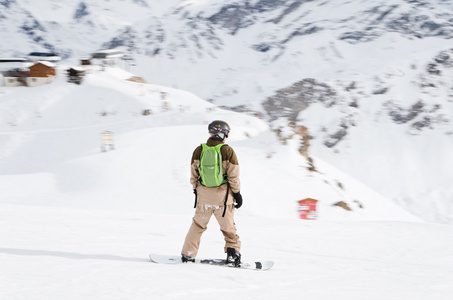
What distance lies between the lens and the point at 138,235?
7.73 meters

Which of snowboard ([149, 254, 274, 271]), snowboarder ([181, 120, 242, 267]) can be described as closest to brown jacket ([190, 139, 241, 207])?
snowboarder ([181, 120, 242, 267])

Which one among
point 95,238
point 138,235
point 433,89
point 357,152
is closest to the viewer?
point 95,238

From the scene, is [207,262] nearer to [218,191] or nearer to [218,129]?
[218,191]

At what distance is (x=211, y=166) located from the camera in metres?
5.38

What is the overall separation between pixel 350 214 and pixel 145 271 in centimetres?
1374

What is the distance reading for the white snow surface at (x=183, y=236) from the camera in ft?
16.3

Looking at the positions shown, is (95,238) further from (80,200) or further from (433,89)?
(433,89)

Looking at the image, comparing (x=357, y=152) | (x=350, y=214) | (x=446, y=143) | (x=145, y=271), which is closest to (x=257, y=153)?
(x=350, y=214)

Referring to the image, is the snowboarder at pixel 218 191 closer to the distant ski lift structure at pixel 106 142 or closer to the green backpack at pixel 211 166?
the green backpack at pixel 211 166

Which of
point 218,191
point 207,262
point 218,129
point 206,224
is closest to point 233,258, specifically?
point 207,262

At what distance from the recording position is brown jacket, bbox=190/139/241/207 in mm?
5371

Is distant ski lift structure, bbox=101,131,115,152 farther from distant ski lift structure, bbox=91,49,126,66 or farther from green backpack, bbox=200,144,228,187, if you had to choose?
Answer: distant ski lift structure, bbox=91,49,126,66

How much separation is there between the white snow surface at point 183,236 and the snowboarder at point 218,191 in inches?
13.4

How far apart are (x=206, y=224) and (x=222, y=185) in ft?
1.76
